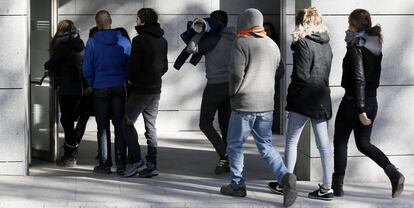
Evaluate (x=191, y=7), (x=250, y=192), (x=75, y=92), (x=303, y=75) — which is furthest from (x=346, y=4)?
(x=191, y=7)

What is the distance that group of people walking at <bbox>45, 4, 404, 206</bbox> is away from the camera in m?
8.30

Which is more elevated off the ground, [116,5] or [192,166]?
A: [116,5]

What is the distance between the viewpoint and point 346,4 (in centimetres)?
949

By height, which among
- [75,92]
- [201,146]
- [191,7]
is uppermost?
[191,7]

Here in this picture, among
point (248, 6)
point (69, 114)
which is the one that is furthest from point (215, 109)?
point (248, 6)

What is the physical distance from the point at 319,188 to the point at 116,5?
6.07 m

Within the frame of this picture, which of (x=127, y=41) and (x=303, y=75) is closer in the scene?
(x=303, y=75)

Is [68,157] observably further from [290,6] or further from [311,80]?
[290,6]

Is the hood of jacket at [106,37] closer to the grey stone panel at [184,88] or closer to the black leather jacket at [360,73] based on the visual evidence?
the black leather jacket at [360,73]

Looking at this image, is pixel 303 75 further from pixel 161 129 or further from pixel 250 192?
pixel 161 129

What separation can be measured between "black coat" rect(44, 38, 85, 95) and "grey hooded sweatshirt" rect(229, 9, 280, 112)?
2952mm

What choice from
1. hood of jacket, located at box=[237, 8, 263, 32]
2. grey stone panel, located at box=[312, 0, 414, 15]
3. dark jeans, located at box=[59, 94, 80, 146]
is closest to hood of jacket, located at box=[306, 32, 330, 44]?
hood of jacket, located at box=[237, 8, 263, 32]

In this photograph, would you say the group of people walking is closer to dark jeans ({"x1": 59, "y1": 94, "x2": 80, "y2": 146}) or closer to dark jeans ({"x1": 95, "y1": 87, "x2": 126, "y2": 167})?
dark jeans ({"x1": 95, "y1": 87, "x2": 126, "y2": 167})

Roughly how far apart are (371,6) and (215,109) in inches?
83.2
